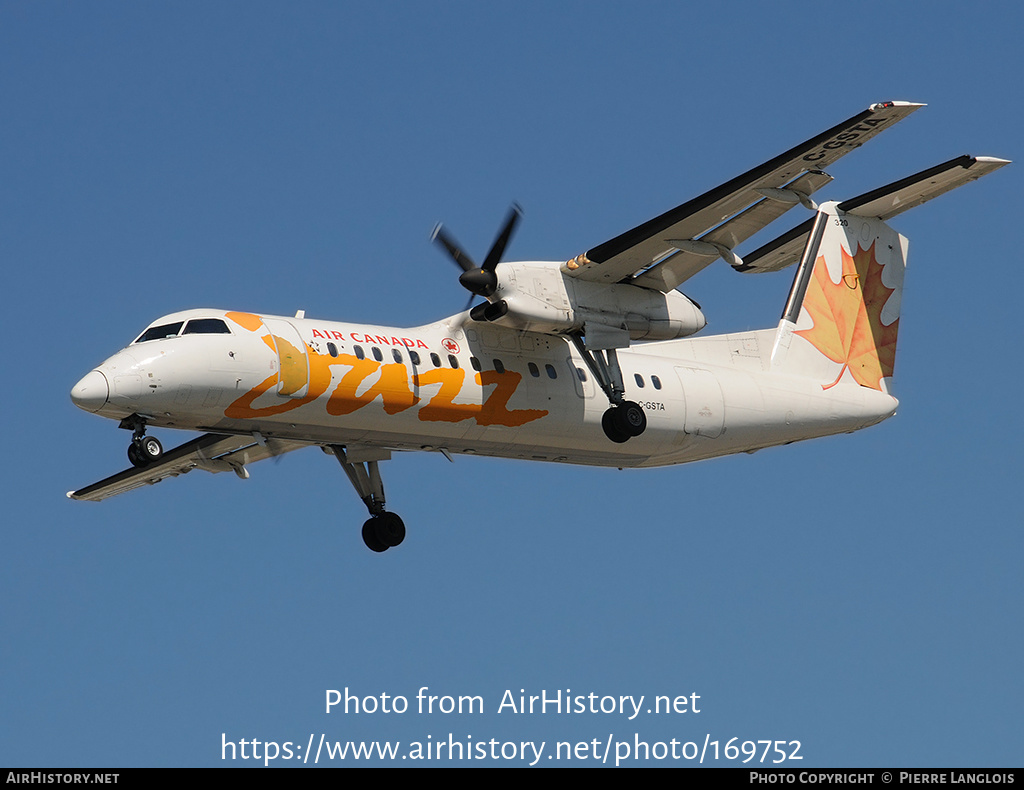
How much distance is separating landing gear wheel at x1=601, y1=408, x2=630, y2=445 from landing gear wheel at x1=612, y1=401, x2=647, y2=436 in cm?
2

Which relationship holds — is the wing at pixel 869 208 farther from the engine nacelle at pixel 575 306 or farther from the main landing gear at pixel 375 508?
the main landing gear at pixel 375 508

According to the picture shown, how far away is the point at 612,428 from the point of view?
17.7 metres

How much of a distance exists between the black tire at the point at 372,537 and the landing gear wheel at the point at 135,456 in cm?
436

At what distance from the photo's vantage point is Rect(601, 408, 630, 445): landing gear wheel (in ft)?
58.2

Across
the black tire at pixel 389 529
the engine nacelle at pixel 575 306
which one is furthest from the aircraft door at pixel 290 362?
the black tire at pixel 389 529

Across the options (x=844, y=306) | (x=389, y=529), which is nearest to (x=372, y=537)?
(x=389, y=529)

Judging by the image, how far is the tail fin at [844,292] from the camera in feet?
67.2

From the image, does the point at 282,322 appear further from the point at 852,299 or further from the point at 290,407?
the point at 852,299

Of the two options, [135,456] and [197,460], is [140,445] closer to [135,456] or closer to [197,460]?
[135,456]

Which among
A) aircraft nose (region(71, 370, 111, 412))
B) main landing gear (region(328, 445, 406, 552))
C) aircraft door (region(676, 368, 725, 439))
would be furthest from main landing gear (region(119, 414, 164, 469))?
aircraft door (region(676, 368, 725, 439))

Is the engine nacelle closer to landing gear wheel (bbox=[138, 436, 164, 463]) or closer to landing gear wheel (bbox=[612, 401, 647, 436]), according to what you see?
landing gear wheel (bbox=[612, 401, 647, 436])

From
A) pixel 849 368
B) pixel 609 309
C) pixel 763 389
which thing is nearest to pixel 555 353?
pixel 609 309

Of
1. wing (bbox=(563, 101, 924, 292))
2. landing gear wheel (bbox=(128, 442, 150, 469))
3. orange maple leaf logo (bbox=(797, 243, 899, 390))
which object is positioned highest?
orange maple leaf logo (bbox=(797, 243, 899, 390))
